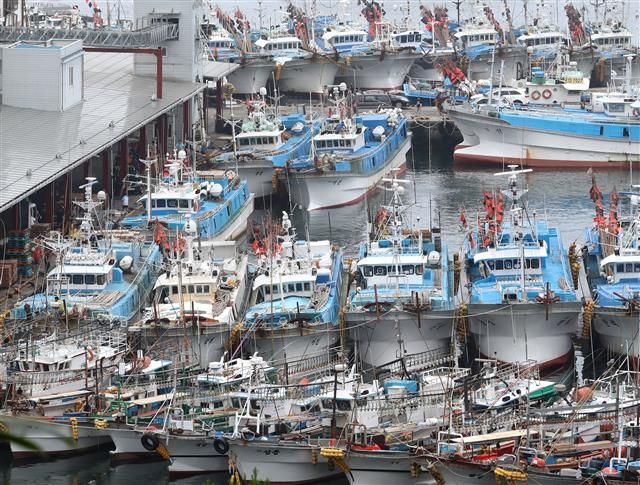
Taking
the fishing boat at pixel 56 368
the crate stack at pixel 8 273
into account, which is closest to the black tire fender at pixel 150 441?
the fishing boat at pixel 56 368

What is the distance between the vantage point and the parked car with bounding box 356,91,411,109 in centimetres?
12212

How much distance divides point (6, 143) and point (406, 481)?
35.7 meters

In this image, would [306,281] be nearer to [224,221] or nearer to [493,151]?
[224,221]

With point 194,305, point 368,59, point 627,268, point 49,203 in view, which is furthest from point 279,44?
point 194,305

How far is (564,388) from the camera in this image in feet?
200

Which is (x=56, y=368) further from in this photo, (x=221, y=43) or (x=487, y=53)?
(x=487, y=53)

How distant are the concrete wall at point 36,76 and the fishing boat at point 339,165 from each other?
12287mm

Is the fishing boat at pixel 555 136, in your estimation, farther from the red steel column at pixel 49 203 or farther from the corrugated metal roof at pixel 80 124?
the red steel column at pixel 49 203

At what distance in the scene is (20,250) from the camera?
245ft

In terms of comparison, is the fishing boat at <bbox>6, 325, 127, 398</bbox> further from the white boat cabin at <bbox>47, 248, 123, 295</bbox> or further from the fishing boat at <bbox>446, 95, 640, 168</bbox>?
the fishing boat at <bbox>446, 95, 640, 168</bbox>

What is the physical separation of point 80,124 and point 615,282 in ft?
104

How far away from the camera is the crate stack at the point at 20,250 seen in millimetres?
73444

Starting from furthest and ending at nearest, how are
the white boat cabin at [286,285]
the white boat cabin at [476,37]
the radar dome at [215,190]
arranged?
the white boat cabin at [476,37]
the radar dome at [215,190]
the white boat cabin at [286,285]

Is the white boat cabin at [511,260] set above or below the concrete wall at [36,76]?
below
